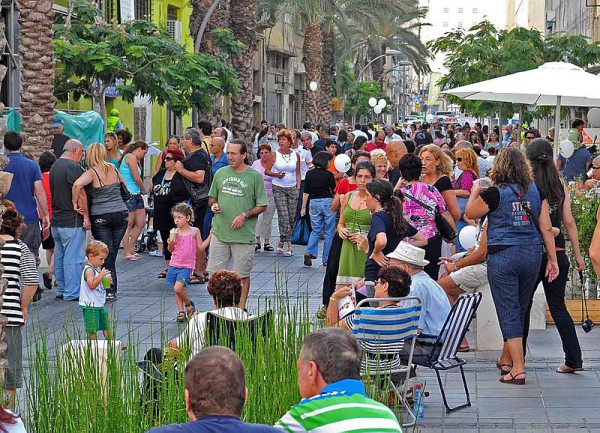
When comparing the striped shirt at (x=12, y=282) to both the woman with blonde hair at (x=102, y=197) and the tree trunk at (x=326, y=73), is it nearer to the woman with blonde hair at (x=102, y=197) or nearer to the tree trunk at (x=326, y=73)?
the woman with blonde hair at (x=102, y=197)

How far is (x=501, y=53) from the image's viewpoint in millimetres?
30703

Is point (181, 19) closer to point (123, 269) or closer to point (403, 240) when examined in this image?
point (123, 269)

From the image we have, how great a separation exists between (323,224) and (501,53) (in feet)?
51.7

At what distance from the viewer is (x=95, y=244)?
34.5 ft

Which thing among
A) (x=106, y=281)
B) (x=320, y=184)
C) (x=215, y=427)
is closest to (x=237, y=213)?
(x=106, y=281)

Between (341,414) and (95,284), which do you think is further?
(95,284)

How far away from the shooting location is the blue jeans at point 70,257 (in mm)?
13359

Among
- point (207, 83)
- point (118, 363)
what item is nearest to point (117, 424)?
point (118, 363)

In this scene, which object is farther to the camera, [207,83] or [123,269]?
[207,83]

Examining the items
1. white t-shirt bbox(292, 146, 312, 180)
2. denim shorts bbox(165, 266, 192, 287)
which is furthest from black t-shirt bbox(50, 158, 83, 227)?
white t-shirt bbox(292, 146, 312, 180)

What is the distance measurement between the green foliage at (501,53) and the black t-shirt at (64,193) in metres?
18.5

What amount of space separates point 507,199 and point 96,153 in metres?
5.84

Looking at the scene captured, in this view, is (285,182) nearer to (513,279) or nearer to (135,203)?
(135,203)

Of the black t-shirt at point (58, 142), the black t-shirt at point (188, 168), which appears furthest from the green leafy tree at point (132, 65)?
the black t-shirt at point (188, 168)
